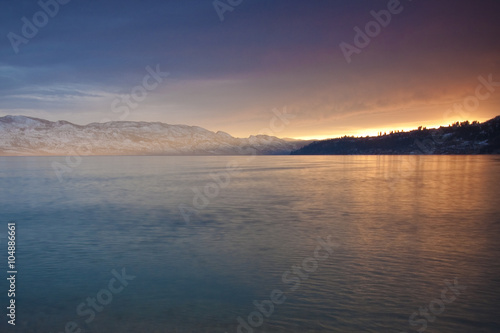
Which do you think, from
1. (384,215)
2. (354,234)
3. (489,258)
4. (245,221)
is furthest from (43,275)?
(384,215)

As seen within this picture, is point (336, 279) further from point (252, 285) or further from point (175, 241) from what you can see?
point (175, 241)

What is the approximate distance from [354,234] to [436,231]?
241 inches

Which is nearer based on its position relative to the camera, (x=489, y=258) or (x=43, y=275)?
(x=43, y=275)

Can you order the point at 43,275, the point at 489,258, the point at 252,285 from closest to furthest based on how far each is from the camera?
the point at 252,285
the point at 43,275
the point at 489,258

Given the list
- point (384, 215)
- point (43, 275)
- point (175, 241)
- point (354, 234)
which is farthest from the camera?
point (384, 215)

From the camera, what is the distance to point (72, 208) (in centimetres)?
3616

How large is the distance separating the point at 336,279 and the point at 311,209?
20.2m

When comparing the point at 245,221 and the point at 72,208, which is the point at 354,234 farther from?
the point at 72,208

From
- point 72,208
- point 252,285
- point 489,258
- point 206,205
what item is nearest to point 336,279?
point 252,285

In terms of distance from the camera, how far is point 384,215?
30.6 metres

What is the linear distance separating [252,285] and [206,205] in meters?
23.7

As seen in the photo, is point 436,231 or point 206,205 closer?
point 436,231

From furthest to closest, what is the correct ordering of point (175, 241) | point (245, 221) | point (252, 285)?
1. point (245, 221)
2. point (175, 241)
3. point (252, 285)

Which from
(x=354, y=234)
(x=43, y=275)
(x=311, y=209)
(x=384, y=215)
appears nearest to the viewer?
(x=43, y=275)
